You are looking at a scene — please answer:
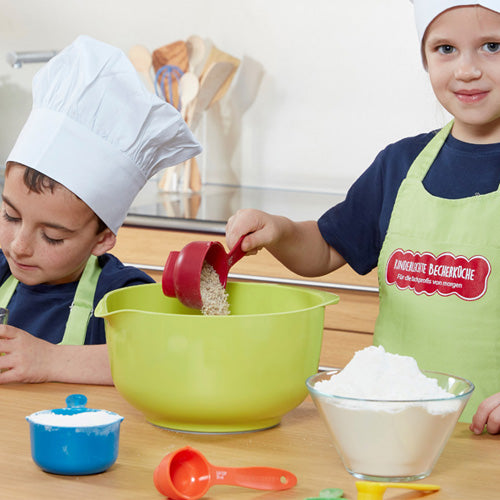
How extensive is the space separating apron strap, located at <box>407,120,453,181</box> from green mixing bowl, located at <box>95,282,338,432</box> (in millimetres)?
508

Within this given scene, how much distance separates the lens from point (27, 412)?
3.11ft

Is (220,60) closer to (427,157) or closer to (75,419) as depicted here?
(427,157)

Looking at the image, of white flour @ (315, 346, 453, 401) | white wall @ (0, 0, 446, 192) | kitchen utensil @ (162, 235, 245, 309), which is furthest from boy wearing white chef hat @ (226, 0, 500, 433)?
white wall @ (0, 0, 446, 192)

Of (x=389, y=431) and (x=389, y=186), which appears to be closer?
(x=389, y=431)

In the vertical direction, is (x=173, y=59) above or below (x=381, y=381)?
above

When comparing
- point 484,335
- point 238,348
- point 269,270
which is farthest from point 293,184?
point 238,348

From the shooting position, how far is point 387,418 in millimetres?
726

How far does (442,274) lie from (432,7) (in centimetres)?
38

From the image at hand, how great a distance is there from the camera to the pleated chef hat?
112 centimetres

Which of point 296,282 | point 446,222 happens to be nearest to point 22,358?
point 446,222

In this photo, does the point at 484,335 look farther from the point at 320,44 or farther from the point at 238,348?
the point at 320,44

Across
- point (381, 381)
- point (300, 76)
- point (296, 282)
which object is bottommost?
point (296, 282)

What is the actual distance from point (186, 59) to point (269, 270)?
2.95 feet

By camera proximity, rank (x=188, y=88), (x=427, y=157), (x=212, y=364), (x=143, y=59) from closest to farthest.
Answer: (x=212, y=364)
(x=427, y=157)
(x=188, y=88)
(x=143, y=59)
